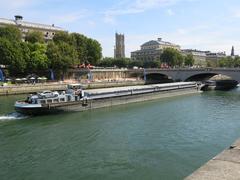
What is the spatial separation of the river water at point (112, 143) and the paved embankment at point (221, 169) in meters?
6.23

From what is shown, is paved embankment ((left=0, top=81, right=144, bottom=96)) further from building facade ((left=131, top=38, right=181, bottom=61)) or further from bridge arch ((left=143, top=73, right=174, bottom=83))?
building facade ((left=131, top=38, right=181, bottom=61))

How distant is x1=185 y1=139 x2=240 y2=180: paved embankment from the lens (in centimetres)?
1017

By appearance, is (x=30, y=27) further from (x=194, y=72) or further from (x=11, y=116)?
(x=11, y=116)

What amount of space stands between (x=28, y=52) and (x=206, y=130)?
5788cm

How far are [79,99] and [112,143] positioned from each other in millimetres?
17267

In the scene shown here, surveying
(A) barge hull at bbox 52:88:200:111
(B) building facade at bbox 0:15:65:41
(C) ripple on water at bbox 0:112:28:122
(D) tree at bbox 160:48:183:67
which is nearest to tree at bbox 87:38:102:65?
(B) building facade at bbox 0:15:65:41

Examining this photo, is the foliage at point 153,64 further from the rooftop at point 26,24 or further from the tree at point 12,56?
the tree at point 12,56

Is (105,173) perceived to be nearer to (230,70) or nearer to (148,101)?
(148,101)

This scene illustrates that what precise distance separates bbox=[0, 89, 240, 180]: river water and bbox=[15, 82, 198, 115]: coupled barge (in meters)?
1.17

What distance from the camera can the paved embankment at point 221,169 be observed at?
1017cm

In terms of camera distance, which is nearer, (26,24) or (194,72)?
(194,72)

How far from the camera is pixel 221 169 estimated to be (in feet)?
35.8

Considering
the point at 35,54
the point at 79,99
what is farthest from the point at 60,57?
the point at 79,99

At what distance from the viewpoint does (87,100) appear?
42.6 meters
